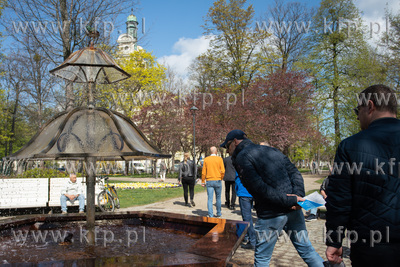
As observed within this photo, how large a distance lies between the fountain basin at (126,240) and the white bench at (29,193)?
5.26 m

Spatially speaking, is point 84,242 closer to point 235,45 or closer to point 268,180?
point 268,180

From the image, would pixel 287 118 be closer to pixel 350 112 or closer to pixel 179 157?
pixel 350 112

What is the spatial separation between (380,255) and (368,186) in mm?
459

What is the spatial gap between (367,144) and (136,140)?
2714 mm

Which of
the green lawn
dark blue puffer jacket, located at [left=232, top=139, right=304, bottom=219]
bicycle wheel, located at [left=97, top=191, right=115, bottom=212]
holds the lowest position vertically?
the green lawn

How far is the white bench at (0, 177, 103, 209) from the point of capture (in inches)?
421

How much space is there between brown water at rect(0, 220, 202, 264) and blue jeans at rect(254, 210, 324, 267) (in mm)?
950

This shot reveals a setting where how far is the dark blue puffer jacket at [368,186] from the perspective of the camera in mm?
2336

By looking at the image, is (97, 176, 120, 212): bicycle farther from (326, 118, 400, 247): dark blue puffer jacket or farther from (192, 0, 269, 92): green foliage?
(192, 0, 269, 92): green foliage

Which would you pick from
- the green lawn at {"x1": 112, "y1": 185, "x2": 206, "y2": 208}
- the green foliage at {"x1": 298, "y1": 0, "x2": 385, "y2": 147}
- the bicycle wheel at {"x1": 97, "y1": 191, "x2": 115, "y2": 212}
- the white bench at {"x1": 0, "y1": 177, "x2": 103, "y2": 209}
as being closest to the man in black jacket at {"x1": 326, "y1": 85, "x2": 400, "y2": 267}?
the white bench at {"x1": 0, "y1": 177, "x2": 103, "y2": 209}

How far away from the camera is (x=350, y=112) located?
94.6 feet

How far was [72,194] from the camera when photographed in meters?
10.1

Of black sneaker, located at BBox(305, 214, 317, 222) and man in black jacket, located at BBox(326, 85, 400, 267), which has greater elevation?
man in black jacket, located at BBox(326, 85, 400, 267)

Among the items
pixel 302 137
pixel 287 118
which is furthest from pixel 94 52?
pixel 302 137
